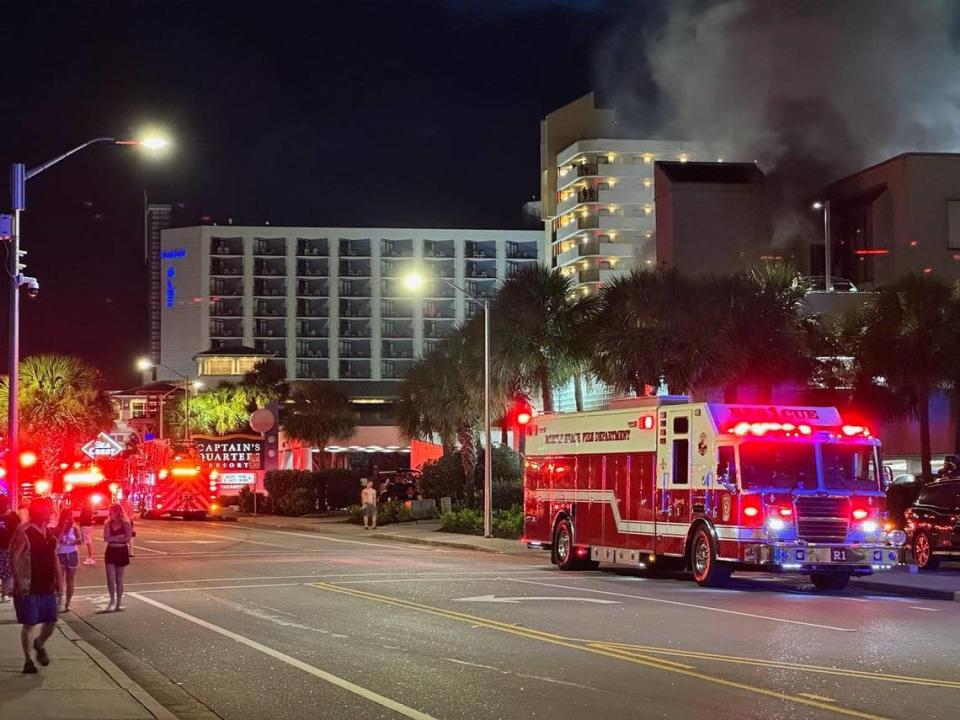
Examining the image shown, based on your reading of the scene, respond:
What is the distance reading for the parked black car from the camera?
83.4 feet

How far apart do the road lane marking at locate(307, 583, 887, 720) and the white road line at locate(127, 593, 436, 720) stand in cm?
282

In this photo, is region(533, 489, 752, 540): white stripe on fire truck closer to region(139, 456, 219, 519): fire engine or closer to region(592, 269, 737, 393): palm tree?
region(592, 269, 737, 393): palm tree

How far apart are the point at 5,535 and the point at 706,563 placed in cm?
1105

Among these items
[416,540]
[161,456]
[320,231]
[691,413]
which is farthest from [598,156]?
[691,413]

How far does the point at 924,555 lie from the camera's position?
1029 inches

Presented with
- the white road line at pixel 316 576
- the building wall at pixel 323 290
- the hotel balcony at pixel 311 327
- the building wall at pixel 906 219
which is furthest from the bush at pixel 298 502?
the hotel balcony at pixel 311 327

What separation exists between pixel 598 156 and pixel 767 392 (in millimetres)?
78326

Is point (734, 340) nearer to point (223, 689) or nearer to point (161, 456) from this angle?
point (161, 456)

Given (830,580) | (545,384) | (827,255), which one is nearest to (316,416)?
(827,255)

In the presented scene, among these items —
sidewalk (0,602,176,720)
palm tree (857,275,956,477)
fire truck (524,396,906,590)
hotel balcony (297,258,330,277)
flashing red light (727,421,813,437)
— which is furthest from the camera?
hotel balcony (297,258,330,277)

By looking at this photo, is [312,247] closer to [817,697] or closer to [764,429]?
[764,429]

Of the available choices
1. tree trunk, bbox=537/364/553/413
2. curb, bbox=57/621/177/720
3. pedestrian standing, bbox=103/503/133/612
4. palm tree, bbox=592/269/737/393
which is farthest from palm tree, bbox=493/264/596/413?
curb, bbox=57/621/177/720

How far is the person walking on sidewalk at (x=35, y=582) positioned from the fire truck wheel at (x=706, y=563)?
1225 cm

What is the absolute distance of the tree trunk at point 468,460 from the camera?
48.6 m
